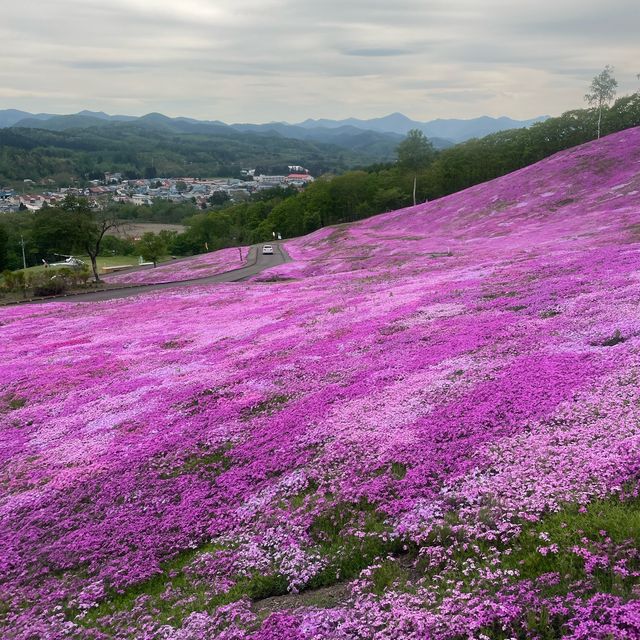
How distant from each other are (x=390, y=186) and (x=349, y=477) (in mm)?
126013

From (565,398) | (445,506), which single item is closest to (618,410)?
(565,398)

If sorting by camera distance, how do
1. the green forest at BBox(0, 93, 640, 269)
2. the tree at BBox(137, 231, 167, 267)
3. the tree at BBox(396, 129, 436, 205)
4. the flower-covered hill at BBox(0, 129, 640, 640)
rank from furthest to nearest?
the tree at BBox(396, 129, 436, 205) → the green forest at BBox(0, 93, 640, 269) → the tree at BBox(137, 231, 167, 267) → the flower-covered hill at BBox(0, 129, 640, 640)

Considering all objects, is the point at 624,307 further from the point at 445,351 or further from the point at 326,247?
the point at 326,247

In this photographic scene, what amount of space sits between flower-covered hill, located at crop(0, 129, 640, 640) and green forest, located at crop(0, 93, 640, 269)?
3149 inches

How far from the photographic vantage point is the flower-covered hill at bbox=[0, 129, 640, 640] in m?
7.55

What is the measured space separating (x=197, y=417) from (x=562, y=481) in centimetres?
1059

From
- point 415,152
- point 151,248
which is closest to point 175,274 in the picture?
point 151,248

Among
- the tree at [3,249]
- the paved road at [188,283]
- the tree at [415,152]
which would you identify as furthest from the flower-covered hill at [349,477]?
the tree at [3,249]

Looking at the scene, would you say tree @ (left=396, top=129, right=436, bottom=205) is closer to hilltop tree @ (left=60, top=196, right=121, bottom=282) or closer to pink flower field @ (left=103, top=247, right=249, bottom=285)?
pink flower field @ (left=103, top=247, right=249, bottom=285)

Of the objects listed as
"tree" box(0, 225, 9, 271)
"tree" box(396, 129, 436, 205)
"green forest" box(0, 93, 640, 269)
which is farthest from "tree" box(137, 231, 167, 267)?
"tree" box(396, 129, 436, 205)

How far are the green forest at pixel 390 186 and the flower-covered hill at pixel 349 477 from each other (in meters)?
80.0

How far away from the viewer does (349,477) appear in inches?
435

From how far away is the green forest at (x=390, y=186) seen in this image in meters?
113

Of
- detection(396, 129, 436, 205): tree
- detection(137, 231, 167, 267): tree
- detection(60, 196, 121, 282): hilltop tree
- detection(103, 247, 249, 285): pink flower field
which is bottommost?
detection(103, 247, 249, 285): pink flower field
